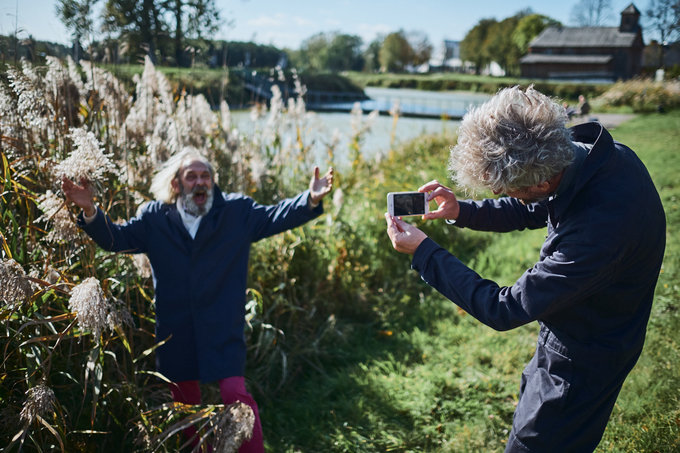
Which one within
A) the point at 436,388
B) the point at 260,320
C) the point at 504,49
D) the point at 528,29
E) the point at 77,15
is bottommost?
the point at 436,388

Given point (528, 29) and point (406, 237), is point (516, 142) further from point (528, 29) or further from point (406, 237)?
point (528, 29)

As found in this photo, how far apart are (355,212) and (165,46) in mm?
2501

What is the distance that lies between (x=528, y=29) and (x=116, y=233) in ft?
218

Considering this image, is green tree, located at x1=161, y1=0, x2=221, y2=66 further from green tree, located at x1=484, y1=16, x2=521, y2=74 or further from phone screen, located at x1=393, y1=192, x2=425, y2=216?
green tree, located at x1=484, y1=16, x2=521, y2=74

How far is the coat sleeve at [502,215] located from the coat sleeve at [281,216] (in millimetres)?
955

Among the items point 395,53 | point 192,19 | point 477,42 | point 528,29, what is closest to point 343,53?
point 528,29

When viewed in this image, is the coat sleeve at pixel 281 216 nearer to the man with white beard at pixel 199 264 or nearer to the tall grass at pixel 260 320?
the man with white beard at pixel 199 264

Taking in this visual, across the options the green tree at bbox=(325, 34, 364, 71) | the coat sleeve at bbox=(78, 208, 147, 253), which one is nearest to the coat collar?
the coat sleeve at bbox=(78, 208, 147, 253)

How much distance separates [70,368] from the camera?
7.91 feet

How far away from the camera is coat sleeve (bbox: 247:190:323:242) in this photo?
269 cm

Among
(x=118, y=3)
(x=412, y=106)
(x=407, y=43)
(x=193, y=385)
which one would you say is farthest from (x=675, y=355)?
(x=407, y=43)

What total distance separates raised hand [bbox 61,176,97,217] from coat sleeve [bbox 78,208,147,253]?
57mm

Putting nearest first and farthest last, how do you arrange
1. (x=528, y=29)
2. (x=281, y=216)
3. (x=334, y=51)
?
1. (x=281, y=216)
2. (x=334, y=51)
3. (x=528, y=29)

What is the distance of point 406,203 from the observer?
1.98 m
